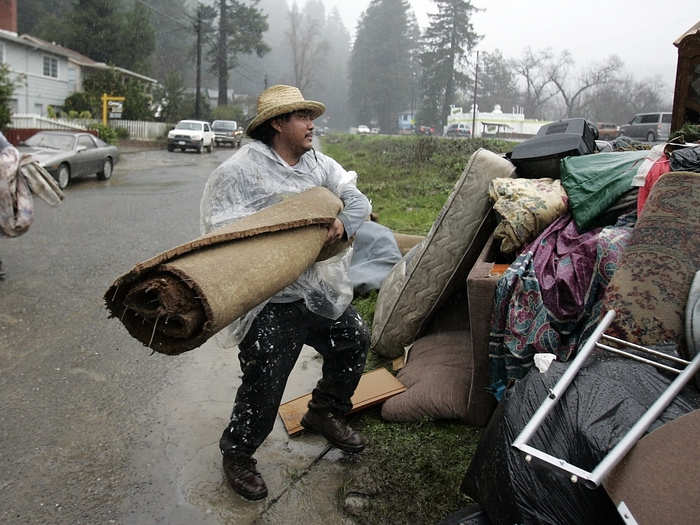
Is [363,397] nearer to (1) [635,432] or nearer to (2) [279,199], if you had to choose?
(2) [279,199]

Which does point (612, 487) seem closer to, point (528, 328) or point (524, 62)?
point (528, 328)

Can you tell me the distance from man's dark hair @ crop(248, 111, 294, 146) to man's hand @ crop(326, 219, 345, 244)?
0.53 m

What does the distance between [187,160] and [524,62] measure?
142 ft

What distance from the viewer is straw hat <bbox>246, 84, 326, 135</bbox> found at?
8.53ft

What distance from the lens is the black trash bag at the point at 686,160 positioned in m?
2.90

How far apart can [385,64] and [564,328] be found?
2761 inches

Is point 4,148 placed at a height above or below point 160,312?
above

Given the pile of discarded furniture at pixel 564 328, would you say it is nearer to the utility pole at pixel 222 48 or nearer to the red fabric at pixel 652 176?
the red fabric at pixel 652 176

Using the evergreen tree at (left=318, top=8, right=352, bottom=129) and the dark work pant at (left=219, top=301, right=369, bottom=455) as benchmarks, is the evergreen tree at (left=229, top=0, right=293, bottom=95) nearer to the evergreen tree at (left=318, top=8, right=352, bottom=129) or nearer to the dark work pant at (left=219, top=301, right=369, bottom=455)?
the evergreen tree at (left=318, top=8, right=352, bottom=129)

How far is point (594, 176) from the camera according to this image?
3381 mm

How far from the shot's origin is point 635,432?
5.01 feet

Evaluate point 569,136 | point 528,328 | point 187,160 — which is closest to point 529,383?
point 528,328

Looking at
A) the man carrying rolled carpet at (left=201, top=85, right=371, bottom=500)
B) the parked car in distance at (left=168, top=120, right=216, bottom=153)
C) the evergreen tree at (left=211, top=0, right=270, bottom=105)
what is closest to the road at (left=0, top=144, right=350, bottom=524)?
the man carrying rolled carpet at (left=201, top=85, right=371, bottom=500)

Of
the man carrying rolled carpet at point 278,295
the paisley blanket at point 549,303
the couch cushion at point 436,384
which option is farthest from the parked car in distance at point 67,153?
the paisley blanket at point 549,303
